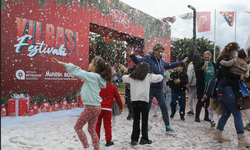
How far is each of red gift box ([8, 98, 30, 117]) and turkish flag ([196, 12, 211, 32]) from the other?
46.2ft

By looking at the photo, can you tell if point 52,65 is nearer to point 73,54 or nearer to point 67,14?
point 73,54

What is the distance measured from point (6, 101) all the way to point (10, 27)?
6.36 feet

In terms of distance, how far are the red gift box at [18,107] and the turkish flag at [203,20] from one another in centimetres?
1409

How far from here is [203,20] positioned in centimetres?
1599

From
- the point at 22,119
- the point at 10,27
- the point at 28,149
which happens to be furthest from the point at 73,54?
the point at 28,149

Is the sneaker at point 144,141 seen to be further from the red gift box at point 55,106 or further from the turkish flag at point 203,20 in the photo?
the turkish flag at point 203,20

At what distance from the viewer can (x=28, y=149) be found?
3.04m

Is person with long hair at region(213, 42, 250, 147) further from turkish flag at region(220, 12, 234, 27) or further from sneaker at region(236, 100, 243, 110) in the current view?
turkish flag at region(220, 12, 234, 27)

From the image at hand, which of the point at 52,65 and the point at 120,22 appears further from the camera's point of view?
the point at 120,22

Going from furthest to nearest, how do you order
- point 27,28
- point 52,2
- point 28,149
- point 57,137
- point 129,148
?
point 52,2 < point 27,28 < point 57,137 < point 129,148 < point 28,149

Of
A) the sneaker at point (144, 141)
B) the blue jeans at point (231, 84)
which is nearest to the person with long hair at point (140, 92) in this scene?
the sneaker at point (144, 141)

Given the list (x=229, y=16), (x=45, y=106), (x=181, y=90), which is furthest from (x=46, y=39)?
(x=229, y=16)

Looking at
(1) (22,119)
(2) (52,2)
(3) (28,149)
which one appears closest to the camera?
(3) (28,149)

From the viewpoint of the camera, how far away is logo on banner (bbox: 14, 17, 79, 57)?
5.54 m
